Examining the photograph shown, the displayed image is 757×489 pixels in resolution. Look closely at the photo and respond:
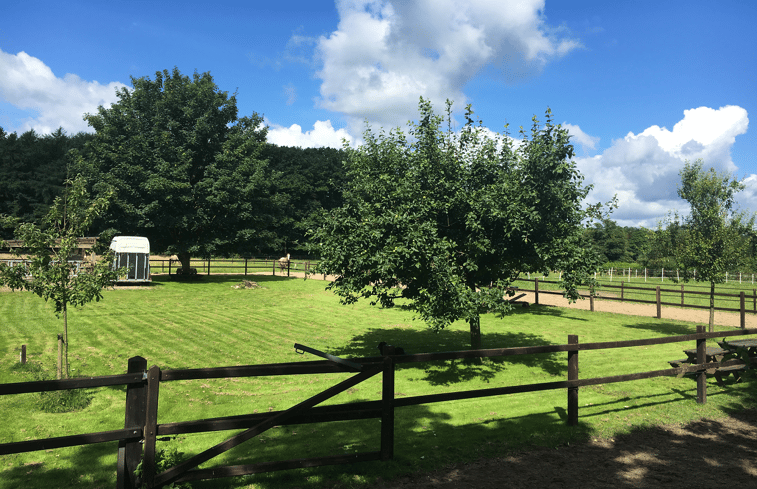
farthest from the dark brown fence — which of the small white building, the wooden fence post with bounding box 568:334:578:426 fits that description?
the wooden fence post with bounding box 568:334:578:426

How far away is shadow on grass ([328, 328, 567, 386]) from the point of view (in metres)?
11.5

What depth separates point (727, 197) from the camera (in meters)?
16.0

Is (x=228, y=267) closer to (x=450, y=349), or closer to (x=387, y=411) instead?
(x=450, y=349)

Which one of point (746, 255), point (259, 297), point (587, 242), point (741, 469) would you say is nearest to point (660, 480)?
point (741, 469)

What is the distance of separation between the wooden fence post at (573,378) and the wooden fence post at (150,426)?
19.6 feet

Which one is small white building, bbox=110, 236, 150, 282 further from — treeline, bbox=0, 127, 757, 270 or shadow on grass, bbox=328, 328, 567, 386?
shadow on grass, bbox=328, 328, 567, 386

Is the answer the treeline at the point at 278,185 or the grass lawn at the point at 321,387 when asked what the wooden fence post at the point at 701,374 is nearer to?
the grass lawn at the point at 321,387

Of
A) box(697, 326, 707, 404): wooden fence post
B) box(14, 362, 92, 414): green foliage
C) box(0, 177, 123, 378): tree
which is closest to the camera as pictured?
box(14, 362, 92, 414): green foliage

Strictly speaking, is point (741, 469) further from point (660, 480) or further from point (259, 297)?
point (259, 297)

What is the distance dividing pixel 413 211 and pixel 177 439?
6.69m

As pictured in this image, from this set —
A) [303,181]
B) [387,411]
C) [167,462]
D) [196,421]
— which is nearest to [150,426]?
[196,421]

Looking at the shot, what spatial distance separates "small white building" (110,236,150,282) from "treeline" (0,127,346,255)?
507cm

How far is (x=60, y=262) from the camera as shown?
30.4 feet

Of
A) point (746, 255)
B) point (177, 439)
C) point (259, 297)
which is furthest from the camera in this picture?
point (259, 297)
